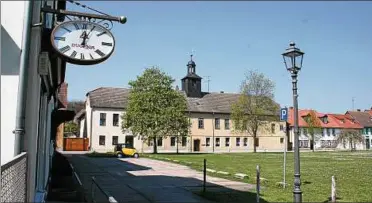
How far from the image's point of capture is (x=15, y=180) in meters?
4.58

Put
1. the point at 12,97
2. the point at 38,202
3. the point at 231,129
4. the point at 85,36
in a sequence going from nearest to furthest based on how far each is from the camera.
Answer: the point at 12,97, the point at 85,36, the point at 38,202, the point at 231,129

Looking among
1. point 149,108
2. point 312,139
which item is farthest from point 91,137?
point 312,139

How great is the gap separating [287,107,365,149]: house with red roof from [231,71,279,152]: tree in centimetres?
1385

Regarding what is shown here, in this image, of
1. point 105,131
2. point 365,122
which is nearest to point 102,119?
point 105,131

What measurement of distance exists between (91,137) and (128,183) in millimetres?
42610

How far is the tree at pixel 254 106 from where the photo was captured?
57469mm

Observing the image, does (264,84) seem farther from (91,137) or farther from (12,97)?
(12,97)

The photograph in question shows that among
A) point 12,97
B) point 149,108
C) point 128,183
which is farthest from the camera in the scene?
point 149,108

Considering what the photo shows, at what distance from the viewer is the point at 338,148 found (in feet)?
252

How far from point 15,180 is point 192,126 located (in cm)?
5994

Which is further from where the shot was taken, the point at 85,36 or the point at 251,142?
the point at 251,142

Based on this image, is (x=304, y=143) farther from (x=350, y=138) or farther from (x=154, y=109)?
(x=154, y=109)

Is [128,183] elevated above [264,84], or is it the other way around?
[264,84]

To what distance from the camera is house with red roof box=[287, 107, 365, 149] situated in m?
75.0
